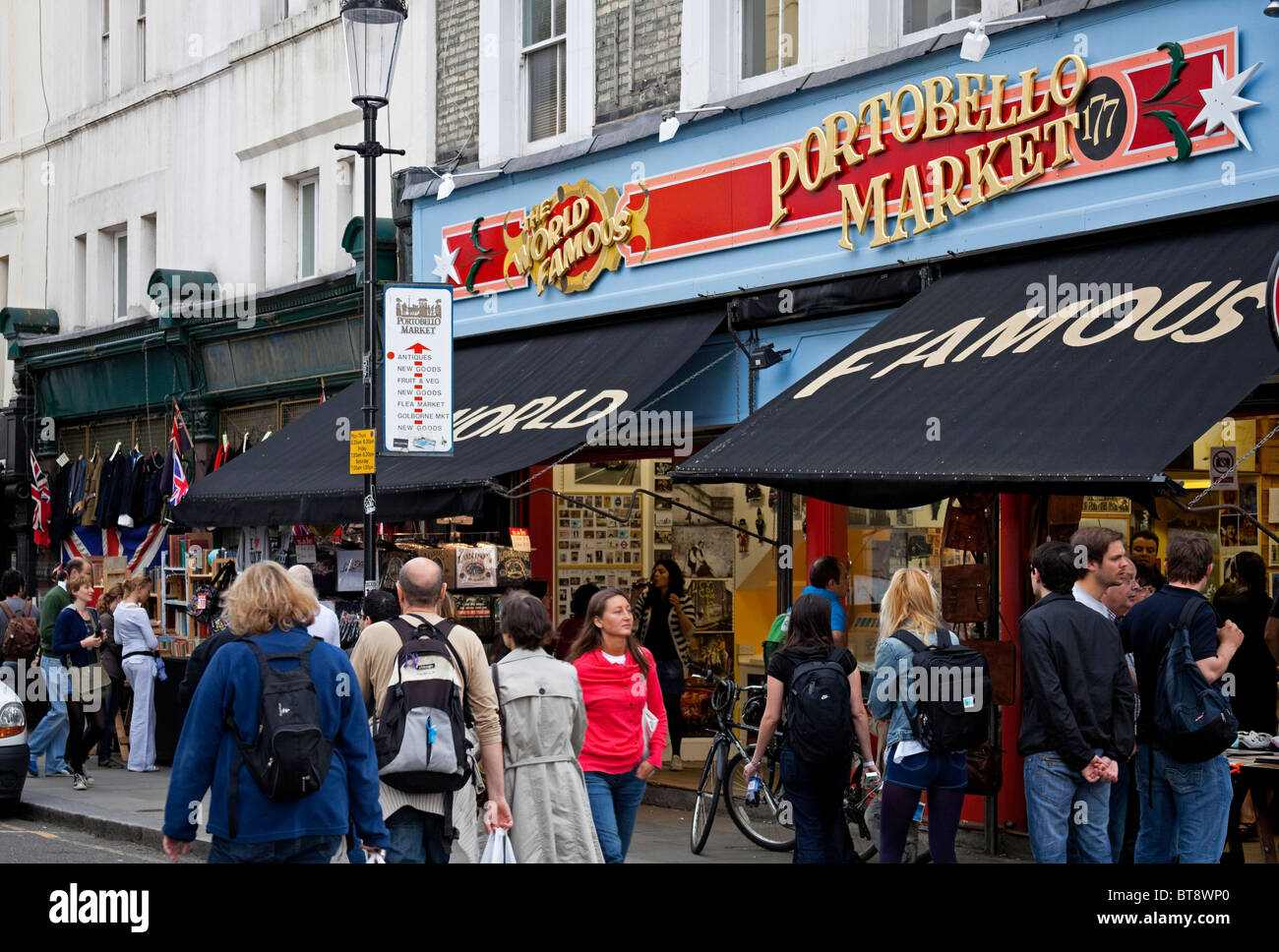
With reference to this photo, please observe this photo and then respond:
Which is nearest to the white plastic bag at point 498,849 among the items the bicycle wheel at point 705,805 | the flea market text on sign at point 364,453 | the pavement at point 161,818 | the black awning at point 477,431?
the pavement at point 161,818

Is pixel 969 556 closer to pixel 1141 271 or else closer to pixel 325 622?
pixel 1141 271

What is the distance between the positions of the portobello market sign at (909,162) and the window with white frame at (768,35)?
93cm

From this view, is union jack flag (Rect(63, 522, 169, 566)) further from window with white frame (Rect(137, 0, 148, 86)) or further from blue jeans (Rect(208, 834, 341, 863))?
blue jeans (Rect(208, 834, 341, 863))

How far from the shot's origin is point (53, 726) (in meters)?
16.5

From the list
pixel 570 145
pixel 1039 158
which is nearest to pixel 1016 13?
pixel 1039 158

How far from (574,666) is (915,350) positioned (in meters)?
3.61

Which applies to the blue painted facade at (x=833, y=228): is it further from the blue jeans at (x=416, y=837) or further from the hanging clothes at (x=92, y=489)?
the hanging clothes at (x=92, y=489)

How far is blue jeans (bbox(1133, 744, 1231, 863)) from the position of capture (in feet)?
28.2

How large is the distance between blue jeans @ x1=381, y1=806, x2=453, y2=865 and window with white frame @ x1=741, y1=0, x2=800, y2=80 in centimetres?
807

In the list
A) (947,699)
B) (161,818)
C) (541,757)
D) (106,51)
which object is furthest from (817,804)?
(106,51)

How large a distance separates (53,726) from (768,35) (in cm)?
903

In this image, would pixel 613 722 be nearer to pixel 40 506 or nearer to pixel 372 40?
pixel 372 40

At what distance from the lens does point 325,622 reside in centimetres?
1233

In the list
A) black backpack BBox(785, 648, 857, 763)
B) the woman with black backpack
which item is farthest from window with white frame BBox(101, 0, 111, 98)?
black backpack BBox(785, 648, 857, 763)
